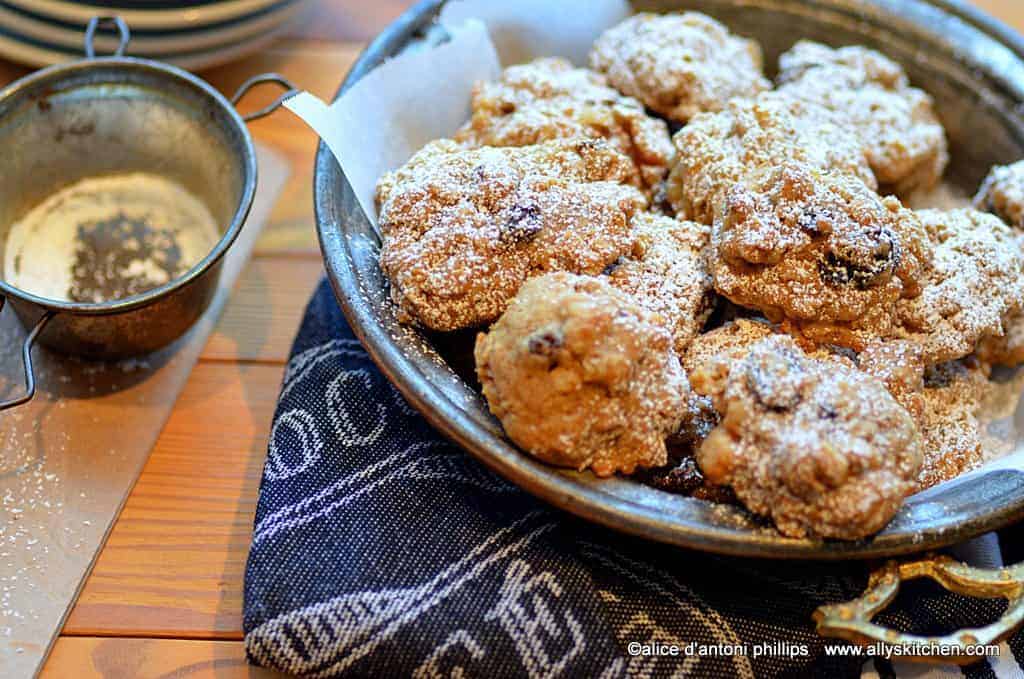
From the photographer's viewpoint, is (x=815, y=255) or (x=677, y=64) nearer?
(x=815, y=255)

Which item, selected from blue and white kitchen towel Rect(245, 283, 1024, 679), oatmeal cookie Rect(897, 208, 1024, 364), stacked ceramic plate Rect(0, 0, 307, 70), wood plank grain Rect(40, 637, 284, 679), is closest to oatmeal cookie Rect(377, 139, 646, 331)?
blue and white kitchen towel Rect(245, 283, 1024, 679)

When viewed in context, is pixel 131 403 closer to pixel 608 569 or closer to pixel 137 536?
pixel 137 536

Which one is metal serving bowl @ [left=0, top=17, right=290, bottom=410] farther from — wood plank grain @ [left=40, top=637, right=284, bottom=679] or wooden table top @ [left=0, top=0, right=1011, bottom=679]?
wood plank grain @ [left=40, top=637, right=284, bottom=679]

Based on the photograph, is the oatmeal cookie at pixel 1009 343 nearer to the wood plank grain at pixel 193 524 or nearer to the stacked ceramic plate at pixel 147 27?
the wood plank grain at pixel 193 524

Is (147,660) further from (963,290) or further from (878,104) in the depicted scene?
(878,104)

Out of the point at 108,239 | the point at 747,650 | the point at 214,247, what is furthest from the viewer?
the point at 108,239

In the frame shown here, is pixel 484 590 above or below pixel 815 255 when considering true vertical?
below

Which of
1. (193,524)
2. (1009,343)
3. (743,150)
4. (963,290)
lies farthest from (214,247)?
(1009,343)
